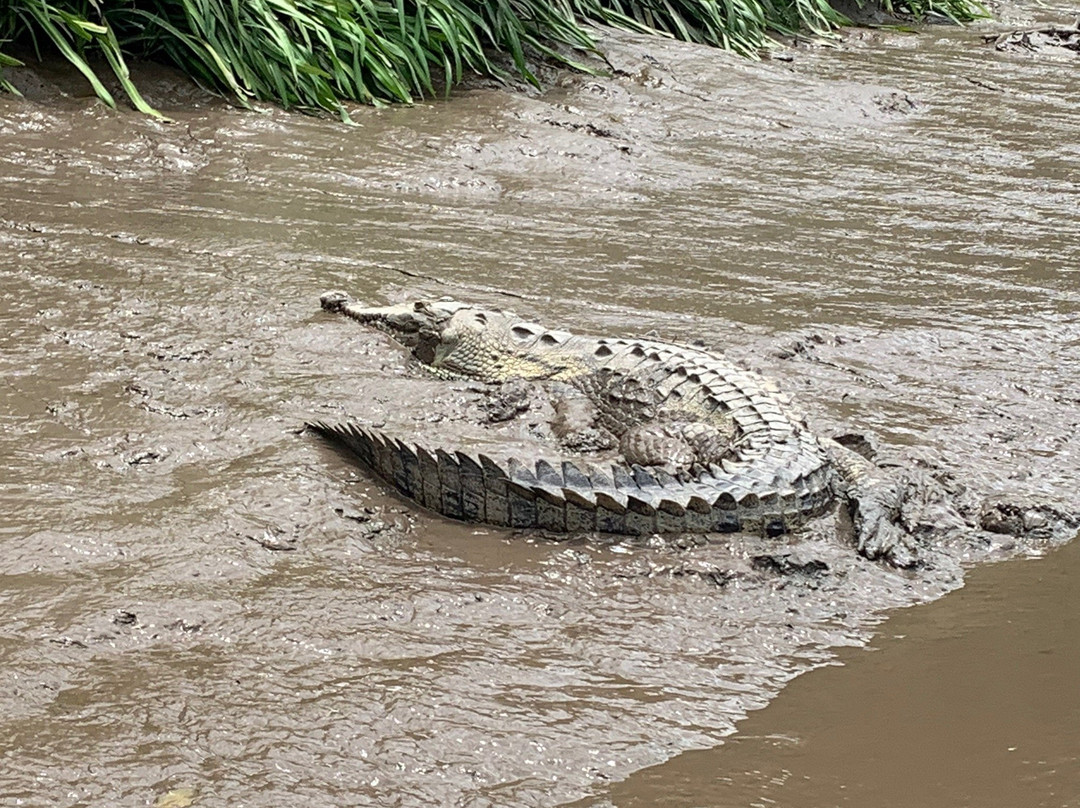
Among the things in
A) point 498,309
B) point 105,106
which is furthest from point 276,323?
point 105,106

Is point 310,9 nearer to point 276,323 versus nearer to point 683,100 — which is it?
point 683,100

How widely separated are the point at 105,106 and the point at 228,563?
15.7 feet

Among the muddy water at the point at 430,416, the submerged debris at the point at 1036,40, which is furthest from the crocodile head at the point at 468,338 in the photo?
the submerged debris at the point at 1036,40

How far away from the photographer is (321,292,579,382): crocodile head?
4.74 meters

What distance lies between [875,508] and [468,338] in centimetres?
185

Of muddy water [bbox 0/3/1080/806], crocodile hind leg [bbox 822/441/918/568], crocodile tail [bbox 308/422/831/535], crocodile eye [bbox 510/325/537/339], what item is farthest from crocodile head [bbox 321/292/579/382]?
crocodile hind leg [bbox 822/441/918/568]

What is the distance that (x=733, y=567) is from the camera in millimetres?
3506

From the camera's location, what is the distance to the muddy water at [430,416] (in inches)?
106

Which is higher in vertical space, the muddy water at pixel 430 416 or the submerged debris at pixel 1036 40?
the submerged debris at pixel 1036 40

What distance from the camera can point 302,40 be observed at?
806cm

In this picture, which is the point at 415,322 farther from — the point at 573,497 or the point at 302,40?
the point at 302,40

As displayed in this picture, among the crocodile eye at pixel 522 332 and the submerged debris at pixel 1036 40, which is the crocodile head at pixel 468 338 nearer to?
the crocodile eye at pixel 522 332

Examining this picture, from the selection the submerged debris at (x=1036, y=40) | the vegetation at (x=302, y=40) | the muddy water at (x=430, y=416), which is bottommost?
the muddy water at (x=430, y=416)

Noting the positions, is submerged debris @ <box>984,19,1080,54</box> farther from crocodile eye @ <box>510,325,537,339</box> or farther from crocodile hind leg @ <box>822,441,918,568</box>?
crocodile hind leg @ <box>822,441,918,568</box>
